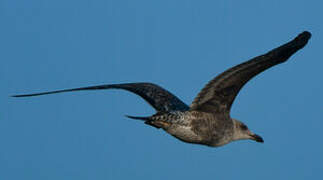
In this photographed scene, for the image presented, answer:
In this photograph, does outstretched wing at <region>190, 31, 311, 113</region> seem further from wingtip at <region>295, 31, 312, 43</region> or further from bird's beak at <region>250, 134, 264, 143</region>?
bird's beak at <region>250, 134, 264, 143</region>

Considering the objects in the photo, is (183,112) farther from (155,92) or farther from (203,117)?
(155,92)

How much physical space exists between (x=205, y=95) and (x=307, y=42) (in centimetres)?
230

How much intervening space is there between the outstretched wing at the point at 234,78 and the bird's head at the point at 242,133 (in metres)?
0.77

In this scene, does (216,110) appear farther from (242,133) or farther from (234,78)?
(242,133)

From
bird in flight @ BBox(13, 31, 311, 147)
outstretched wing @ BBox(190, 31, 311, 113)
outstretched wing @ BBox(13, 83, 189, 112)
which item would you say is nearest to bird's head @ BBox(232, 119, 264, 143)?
bird in flight @ BBox(13, 31, 311, 147)

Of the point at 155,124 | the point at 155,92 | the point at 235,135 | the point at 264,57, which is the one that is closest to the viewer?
the point at 264,57

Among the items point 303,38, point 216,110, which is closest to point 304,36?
point 303,38

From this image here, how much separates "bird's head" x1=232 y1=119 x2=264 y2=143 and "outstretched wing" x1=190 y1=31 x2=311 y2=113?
0.77 meters

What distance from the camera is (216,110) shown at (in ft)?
50.0

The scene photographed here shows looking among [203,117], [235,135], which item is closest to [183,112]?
[203,117]

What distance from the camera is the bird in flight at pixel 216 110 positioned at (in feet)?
46.0

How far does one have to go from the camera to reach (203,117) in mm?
15125

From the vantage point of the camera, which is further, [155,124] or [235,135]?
[235,135]

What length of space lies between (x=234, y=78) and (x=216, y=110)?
42.6 inches
